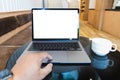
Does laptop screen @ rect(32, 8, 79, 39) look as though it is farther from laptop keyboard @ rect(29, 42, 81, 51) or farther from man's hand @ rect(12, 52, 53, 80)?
man's hand @ rect(12, 52, 53, 80)

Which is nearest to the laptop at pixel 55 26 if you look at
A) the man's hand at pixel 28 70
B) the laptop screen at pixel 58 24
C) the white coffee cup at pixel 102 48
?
the laptop screen at pixel 58 24

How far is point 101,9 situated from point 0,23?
3.80 m

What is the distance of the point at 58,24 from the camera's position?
798mm

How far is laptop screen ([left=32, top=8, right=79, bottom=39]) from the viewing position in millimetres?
793

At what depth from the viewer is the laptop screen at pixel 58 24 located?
0.79 meters

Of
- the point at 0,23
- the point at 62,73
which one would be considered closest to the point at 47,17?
the point at 0,23

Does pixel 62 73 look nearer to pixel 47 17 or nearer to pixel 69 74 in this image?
pixel 69 74

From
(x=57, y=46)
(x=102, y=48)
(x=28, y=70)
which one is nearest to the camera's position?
(x=28, y=70)

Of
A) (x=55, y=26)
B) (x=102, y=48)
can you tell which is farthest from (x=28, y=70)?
(x=55, y=26)

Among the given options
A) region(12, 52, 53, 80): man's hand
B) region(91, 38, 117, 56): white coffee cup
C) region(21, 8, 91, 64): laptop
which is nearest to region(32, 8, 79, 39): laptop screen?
region(21, 8, 91, 64): laptop

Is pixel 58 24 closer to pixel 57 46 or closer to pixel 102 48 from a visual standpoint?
pixel 57 46

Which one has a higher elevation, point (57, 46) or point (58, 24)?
point (58, 24)

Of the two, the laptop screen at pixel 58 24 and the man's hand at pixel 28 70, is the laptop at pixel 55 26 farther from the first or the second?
the man's hand at pixel 28 70

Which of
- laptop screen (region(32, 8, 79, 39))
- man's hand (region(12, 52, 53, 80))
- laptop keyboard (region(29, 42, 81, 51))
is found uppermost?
laptop screen (region(32, 8, 79, 39))
